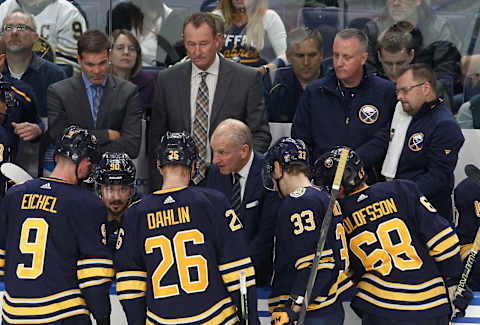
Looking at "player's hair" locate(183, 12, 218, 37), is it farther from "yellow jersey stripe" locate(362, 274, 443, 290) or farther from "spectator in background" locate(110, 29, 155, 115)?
"yellow jersey stripe" locate(362, 274, 443, 290)

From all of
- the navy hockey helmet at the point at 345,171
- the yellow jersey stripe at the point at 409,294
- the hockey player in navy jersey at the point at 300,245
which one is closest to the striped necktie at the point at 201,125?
the hockey player in navy jersey at the point at 300,245

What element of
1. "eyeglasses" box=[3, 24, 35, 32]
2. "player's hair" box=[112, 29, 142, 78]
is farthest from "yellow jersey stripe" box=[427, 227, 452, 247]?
"eyeglasses" box=[3, 24, 35, 32]

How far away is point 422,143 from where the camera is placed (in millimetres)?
4555

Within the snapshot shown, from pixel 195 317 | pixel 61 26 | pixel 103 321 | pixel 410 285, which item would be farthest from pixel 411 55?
pixel 103 321

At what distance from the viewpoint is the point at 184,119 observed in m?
4.77

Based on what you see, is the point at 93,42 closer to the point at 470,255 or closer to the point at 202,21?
the point at 202,21

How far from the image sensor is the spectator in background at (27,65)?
5305 mm

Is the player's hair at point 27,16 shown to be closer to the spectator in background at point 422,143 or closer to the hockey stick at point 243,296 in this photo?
the spectator in background at point 422,143

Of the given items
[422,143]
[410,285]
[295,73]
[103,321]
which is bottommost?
[103,321]

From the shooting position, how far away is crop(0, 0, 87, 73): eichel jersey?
218 inches

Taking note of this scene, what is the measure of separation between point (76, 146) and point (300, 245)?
1.09 metres

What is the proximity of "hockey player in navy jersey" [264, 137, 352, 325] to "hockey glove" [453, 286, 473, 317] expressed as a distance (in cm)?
50

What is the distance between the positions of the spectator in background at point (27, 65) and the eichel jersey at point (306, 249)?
2289 mm

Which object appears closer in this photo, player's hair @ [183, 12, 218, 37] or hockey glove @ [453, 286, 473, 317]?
hockey glove @ [453, 286, 473, 317]
